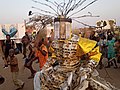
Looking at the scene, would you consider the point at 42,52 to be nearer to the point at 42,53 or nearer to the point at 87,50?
the point at 42,53

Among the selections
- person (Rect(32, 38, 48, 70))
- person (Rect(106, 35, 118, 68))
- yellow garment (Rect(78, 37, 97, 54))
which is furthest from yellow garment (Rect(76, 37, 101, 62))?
person (Rect(106, 35, 118, 68))

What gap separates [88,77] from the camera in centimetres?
307

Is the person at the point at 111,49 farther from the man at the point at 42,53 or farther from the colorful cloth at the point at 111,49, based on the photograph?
the man at the point at 42,53

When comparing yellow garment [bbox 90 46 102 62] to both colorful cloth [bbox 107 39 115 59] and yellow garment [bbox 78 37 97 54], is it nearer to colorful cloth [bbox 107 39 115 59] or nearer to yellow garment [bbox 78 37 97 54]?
yellow garment [bbox 78 37 97 54]

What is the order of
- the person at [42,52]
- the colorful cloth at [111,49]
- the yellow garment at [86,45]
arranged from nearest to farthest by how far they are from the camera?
the yellow garment at [86,45]
the person at [42,52]
the colorful cloth at [111,49]

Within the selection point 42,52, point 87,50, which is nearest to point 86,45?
point 87,50

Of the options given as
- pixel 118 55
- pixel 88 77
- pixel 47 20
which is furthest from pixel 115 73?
pixel 88 77

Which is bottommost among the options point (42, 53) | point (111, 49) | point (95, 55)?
point (111, 49)

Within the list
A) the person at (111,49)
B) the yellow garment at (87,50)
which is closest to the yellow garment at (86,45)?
the yellow garment at (87,50)

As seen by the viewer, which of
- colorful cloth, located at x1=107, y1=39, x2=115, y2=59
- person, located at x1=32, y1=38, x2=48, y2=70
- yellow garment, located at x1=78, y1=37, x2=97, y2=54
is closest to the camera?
yellow garment, located at x1=78, y1=37, x2=97, y2=54

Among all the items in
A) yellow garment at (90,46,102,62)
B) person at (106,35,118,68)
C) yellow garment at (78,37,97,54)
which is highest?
yellow garment at (78,37,97,54)

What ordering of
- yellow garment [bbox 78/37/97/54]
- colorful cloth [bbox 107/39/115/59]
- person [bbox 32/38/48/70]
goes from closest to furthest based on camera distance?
yellow garment [bbox 78/37/97/54], person [bbox 32/38/48/70], colorful cloth [bbox 107/39/115/59]

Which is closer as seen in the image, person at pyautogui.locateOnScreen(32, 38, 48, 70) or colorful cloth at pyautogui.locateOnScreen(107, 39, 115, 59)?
person at pyautogui.locateOnScreen(32, 38, 48, 70)

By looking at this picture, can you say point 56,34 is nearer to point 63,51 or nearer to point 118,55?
point 63,51
